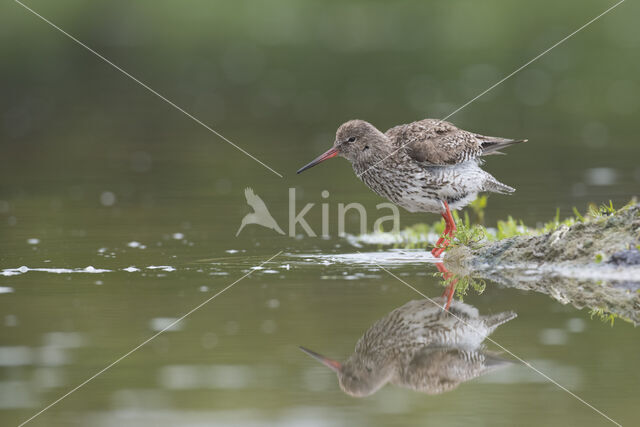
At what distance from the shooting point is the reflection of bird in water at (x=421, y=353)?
253 inches

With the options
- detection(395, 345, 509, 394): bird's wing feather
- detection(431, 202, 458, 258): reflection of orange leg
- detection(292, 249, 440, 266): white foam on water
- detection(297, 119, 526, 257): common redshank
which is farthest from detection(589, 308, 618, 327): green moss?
detection(297, 119, 526, 257): common redshank

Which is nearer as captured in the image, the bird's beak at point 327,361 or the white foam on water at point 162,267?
the bird's beak at point 327,361

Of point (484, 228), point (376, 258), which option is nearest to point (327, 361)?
point (376, 258)

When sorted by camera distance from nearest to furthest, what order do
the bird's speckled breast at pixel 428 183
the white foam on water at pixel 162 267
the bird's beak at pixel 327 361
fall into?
1. the bird's beak at pixel 327 361
2. the white foam on water at pixel 162 267
3. the bird's speckled breast at pixel 428 183

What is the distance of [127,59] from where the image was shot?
2900cm

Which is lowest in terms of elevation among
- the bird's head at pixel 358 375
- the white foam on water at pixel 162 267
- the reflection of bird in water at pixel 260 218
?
the bird's head at pixel 358 375

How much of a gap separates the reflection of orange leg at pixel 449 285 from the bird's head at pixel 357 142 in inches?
81.9

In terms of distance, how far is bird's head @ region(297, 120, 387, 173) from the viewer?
11805 millimetres

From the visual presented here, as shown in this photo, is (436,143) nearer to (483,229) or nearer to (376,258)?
(483,229)

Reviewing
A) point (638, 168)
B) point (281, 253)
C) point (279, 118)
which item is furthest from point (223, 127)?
point (281, 253)

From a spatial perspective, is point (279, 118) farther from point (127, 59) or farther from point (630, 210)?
point (630, 210)

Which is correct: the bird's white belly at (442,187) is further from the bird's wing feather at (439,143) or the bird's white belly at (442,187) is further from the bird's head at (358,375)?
the bird's head at (358,375)

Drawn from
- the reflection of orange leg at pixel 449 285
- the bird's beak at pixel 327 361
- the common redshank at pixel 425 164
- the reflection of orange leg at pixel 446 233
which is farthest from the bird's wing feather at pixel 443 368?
the common redshank at pixel 425 164

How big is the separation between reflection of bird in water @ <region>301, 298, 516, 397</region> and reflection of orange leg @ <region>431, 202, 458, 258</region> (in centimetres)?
276
